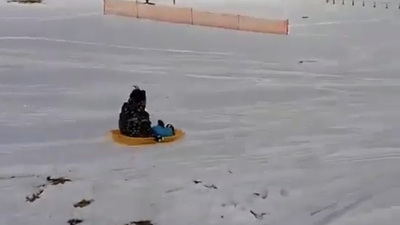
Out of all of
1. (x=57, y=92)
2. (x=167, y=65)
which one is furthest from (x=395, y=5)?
(x=57, y=92)

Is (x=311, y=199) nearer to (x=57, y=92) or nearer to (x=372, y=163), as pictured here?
(x=372, y=163)

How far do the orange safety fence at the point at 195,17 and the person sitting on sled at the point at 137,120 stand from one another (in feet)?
27.5

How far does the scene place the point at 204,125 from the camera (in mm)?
6402

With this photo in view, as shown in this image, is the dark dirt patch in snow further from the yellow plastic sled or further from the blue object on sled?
the blue object on sled

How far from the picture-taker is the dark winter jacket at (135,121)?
5.44 metres

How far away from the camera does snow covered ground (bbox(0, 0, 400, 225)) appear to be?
4090 millimetres

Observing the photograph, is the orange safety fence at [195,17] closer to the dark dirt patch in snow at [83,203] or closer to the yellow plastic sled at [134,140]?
the yellow plastic sled at [134,140]

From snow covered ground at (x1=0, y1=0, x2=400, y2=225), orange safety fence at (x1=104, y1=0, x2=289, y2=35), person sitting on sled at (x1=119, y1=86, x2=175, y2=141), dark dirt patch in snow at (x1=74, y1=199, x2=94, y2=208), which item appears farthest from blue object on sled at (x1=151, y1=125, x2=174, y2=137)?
orange safety fence at (x1=104, y1=0, x2=289, y2=35)

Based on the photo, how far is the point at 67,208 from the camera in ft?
12.9

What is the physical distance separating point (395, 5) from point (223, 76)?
11.2 metres

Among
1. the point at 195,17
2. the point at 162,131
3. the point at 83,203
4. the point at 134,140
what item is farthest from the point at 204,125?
the point at 195,17

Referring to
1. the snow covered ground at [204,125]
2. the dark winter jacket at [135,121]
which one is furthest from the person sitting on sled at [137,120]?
Answer: the snow covered ground at [204,125]

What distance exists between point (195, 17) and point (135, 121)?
31.3ft

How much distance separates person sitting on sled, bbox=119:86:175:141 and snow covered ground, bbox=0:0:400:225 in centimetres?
21
